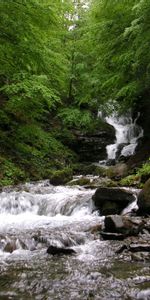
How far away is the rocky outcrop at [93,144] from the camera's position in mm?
21378

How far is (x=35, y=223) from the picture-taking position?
9086 millimetres

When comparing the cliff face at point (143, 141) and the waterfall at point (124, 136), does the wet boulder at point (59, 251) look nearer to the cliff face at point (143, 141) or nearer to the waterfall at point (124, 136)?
the cliff face at point (143, 141)

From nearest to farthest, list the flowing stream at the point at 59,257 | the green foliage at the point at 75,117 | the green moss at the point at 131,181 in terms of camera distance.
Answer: the flowing stream at the point at 59,257, the green moss at the point at 131,181, the green foliage at the point at 75,117

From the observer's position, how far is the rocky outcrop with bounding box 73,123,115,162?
21378mm

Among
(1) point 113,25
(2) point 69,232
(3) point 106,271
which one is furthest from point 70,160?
(3) point 106,271

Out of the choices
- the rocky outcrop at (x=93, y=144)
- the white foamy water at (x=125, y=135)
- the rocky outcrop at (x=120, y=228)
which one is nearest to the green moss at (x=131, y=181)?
the rocky outcrop at (x=120, y=228)

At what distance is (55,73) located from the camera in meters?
15.0

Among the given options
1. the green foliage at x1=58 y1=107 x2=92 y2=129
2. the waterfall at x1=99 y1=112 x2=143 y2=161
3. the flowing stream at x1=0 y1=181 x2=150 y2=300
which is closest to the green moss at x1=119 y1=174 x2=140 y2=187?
the flowing stream at x1=0 y1=181 x2=150 y2=300

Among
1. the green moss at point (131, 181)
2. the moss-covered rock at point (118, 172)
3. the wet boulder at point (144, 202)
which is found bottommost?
the wet boulder at point (144, 202)

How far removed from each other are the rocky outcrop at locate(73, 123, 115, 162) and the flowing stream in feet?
34.0

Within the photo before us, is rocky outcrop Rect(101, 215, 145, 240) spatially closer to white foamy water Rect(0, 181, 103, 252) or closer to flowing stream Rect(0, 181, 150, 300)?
flowing stream Rect(0, 181, 150, 300)

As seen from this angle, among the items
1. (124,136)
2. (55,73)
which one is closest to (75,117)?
(124,136)

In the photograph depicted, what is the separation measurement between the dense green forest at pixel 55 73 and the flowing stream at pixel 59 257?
4.24 m

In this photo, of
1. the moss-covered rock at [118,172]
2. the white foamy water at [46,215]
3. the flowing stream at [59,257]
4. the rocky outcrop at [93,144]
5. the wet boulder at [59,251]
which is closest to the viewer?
the flowing stream at [59,257]
